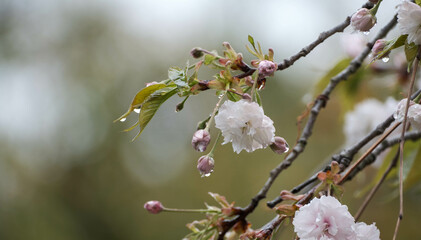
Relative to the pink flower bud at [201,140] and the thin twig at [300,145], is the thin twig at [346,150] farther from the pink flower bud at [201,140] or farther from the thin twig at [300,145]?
the pink flower bud at [201,140]

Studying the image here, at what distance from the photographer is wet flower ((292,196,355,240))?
39 centimetres

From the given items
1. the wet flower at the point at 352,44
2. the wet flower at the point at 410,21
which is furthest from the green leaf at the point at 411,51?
the wet flower at the point at 352,44

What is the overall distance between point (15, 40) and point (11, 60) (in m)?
0.28

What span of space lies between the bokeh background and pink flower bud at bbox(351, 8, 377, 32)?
9.95ft

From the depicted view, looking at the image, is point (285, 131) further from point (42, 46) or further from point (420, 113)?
point (420, 113)

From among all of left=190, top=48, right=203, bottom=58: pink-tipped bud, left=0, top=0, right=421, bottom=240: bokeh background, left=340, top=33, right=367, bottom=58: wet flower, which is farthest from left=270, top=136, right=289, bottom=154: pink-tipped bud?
left=0, top=0, right=421, bottom=240: bokeh background

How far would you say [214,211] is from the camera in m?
0.55

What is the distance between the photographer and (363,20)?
42 cm

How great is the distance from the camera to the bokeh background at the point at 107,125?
4016mm

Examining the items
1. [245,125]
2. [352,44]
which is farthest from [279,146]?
[352,44]

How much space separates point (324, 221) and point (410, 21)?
0.60 feet

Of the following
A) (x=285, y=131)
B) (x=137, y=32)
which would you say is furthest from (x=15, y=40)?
(x=285, y=131)

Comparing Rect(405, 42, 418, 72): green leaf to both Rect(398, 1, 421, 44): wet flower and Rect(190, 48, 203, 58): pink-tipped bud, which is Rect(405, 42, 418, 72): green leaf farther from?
Rect(190, 48, 203, 58): pink-tipped bud

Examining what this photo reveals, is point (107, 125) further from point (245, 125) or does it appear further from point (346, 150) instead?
point (245, 125)
